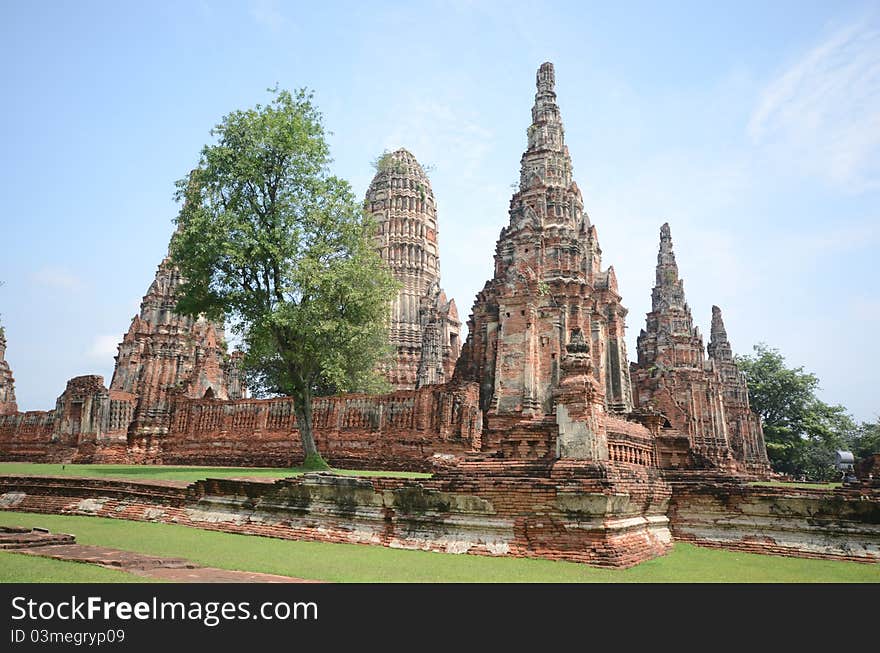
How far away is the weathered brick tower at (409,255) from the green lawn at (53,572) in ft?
129

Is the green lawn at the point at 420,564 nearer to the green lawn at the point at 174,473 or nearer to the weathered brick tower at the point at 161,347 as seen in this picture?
the green lawn at the point at 174,473

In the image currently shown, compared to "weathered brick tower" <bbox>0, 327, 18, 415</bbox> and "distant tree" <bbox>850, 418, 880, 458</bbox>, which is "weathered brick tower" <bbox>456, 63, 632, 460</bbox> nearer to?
"weathered brick tower" <bbox>0, 327, 18, 415</bbox>

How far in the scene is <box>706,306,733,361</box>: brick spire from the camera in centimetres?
4919

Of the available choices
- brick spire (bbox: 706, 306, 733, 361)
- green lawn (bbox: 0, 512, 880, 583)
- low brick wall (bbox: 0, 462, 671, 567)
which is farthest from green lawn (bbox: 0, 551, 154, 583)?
brick spire (bbox: 706, 306, 733, 361)

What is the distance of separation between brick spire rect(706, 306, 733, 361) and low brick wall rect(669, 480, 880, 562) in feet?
133

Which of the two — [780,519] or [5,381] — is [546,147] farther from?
[5,381]

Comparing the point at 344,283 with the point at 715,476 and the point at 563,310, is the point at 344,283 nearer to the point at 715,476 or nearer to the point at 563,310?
the point at 563,310

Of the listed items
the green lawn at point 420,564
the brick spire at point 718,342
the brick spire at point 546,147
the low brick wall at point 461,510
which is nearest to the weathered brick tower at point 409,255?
the brick spire at point 718,342

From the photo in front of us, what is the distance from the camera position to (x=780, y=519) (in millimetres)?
10859

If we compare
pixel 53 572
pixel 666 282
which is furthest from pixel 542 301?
pixel 666 282

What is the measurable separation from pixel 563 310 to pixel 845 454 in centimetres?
1509

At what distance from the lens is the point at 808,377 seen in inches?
2185

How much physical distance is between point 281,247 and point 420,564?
12.5 metres
